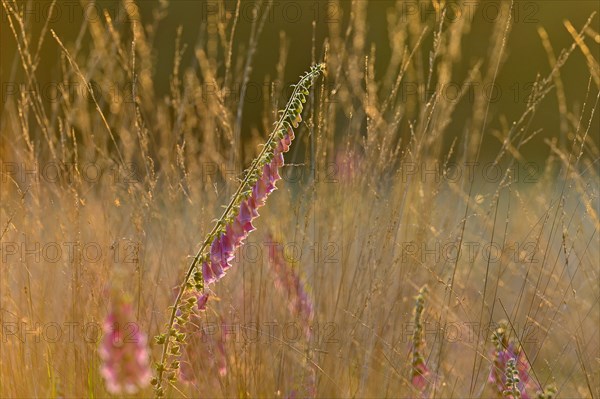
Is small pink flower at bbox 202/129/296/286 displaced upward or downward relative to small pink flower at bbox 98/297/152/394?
upward

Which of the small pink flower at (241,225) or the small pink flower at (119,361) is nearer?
the small pink flower at (119,361)

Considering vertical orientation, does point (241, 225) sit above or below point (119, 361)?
above

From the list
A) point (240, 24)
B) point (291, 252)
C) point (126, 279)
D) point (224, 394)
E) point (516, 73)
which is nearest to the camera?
point (224, 394)

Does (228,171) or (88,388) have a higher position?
(228,171)

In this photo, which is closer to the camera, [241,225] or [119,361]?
[119,361]

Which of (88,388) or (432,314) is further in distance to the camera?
(432,314)

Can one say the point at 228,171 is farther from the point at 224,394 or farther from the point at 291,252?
the point at 224,394

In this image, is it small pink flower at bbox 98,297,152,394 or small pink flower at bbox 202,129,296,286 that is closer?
small pink flower at bbox 98,297,152,394

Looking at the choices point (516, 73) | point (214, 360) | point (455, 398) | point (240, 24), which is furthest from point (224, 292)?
point (516, 73)

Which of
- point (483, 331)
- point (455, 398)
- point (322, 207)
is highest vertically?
point (322, 207)

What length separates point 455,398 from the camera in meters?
3.04

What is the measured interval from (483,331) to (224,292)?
0.85m

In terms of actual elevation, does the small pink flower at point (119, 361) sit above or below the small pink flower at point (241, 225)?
below

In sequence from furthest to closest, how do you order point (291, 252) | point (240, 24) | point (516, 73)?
point (516, 73) < point (240, 24) < point (291, 252)
